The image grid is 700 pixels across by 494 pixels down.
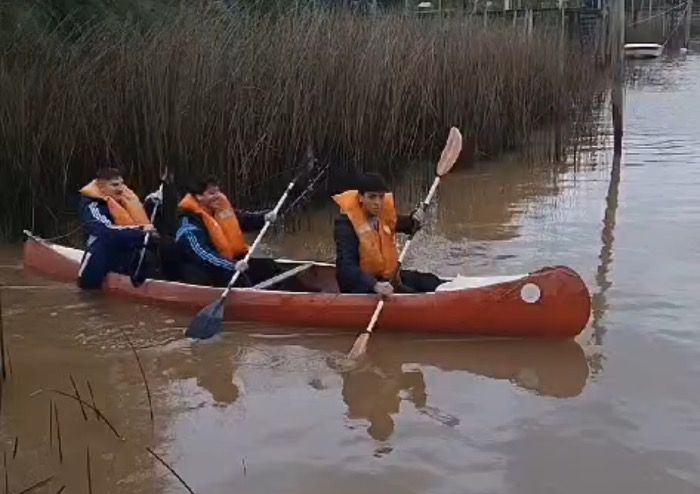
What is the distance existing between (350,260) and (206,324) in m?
0.97

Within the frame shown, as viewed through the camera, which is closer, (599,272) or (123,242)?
(123,242)

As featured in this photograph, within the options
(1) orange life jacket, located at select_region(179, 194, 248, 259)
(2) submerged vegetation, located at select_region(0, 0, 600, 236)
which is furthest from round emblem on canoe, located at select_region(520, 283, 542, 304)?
(2) submerged vegetation, located at select_region(0, 0, 600, 236)

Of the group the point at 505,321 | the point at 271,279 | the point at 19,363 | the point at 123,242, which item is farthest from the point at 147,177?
the point at 505,321

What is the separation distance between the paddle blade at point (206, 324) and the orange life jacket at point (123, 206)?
1357mm

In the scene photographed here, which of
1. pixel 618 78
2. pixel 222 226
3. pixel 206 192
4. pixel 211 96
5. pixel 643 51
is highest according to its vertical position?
pixel 211 96

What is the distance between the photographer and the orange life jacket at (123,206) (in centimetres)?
760

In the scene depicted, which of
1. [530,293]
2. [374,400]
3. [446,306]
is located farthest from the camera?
[446,306]

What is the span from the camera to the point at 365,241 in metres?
6.79

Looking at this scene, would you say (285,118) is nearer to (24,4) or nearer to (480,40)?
(24,4)

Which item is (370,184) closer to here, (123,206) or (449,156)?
(449,156)

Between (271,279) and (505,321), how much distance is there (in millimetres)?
1692

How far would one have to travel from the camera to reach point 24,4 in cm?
1035

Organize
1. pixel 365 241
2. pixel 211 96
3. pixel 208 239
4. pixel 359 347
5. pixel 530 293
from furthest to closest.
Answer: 1. pixel 211 96
2. pixel 208 239
3. pixel 365 241
4. pixel 530 293
5. pixel 359 347

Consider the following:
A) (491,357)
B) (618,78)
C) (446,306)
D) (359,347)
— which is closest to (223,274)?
(359,347)
